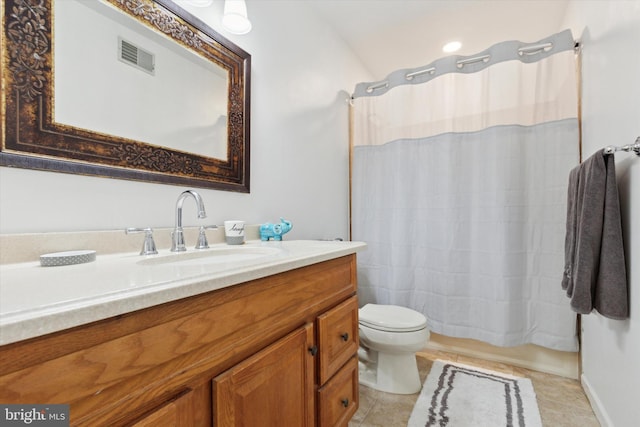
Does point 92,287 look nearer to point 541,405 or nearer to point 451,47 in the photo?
point 541,405

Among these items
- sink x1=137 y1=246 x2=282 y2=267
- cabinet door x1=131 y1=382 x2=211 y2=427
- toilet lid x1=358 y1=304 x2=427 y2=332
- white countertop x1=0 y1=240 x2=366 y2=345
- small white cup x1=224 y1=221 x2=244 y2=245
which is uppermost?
small white cup x1=224 y1=221 x2=244 y2=245

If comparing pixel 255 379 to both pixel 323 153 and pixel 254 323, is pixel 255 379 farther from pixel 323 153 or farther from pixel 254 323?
pixel 323 153

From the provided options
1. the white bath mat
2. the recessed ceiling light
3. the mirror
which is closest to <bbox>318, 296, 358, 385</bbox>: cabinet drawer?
the white bath mat

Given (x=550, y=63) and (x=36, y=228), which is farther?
(x=550, y=63)

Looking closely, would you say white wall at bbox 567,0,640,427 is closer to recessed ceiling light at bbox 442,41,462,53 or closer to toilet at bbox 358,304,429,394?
toilet at bbox 358,304,429,394

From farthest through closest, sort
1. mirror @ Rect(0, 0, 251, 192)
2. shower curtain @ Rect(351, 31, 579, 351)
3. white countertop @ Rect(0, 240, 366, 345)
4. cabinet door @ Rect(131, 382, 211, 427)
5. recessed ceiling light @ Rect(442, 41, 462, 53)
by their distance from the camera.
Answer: recessed ceiling light @ Rect(442, 41, 462, 53), shower curtain @ Rect(351, 31, 579, 351), mirror @ Rect(0, 0, 251, 192), cabinet door @ Rect(131, 382, 211, 427), white countertop @ Rect(0, 240, 366, 345)

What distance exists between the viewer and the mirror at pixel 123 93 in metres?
0.74

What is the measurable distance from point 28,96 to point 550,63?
2398 mm

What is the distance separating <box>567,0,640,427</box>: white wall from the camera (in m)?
0.99

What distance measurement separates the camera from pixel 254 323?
0.68 metres

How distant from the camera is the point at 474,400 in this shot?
147cm

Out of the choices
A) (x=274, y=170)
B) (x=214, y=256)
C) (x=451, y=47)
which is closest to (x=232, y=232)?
(x=214, y=256)

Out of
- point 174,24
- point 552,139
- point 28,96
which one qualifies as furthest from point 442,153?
point 28,96

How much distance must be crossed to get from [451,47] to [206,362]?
2.78 m
